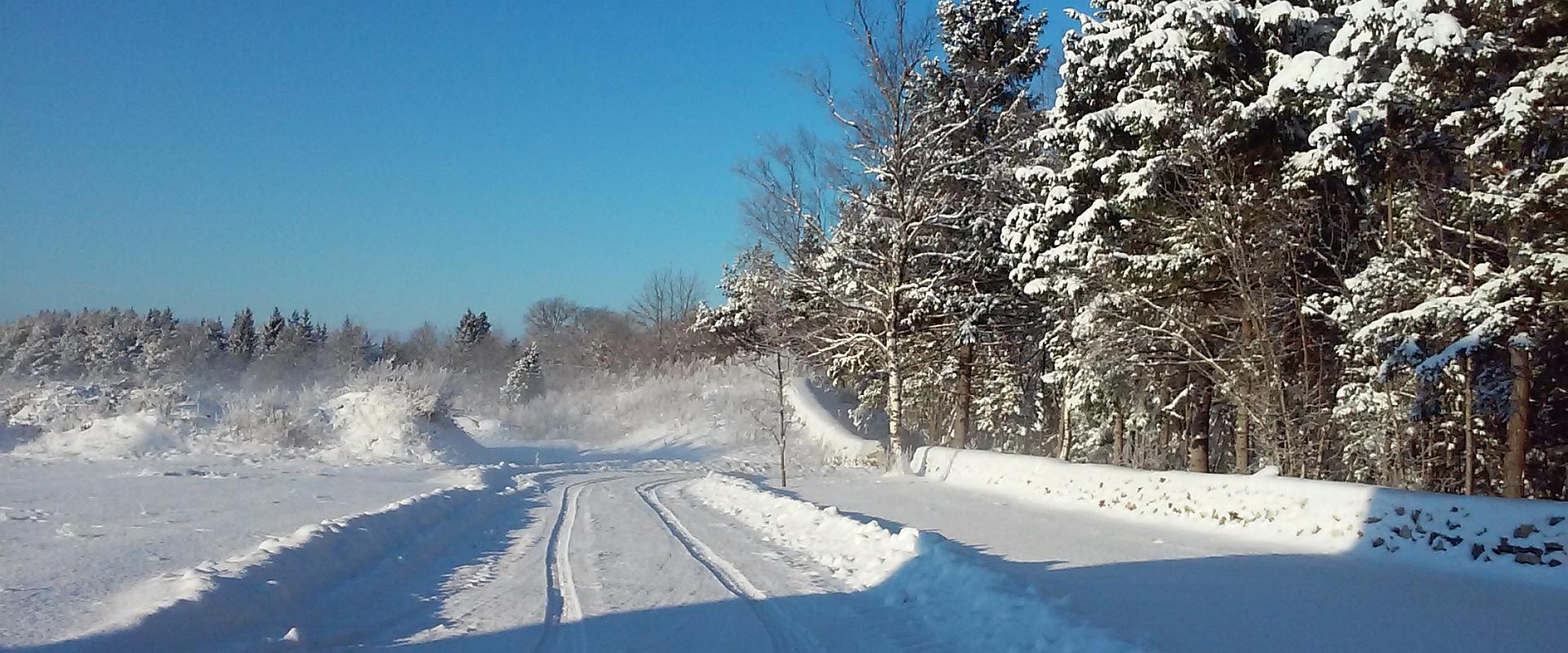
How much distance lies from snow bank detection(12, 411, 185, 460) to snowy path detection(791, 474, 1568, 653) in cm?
2203

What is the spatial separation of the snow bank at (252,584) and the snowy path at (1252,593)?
589cm

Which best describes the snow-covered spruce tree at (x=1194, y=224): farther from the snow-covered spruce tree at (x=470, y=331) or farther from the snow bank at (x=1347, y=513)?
the snow-covered spruce tree at (x=470, y=331)

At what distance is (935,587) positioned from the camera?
8.12 meters

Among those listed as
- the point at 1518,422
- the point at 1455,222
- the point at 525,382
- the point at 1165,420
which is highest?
the point at 1455,222

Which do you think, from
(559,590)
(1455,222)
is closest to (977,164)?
(1455,222)

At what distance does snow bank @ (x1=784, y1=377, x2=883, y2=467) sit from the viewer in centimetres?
2911

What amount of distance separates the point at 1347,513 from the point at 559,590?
8.50 meters

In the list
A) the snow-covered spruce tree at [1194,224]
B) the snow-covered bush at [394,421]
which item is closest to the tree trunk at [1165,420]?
→ the snow-covered spruce tree at [1194,224]

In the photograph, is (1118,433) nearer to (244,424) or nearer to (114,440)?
(244,424)

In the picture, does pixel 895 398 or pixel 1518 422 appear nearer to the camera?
pixel 1518 422

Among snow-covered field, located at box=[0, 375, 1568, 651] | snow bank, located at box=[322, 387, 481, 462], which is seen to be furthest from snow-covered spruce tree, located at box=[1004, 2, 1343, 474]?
snow bank, located at box=[322, 387, 481, 462]

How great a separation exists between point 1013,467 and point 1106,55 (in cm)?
803

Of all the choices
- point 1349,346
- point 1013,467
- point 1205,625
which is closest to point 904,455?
point 1013,467

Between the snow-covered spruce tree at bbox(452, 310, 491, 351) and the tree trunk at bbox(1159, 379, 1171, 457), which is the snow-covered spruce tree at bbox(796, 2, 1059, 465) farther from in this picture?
the snow-covered spruce tree at bbox(452, 310, 491, 351)
